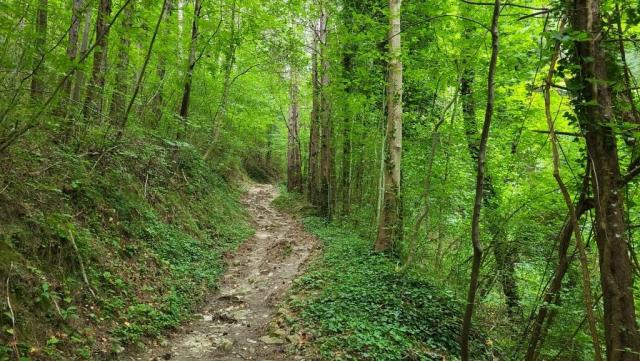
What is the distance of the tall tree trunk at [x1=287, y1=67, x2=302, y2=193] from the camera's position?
807 inches

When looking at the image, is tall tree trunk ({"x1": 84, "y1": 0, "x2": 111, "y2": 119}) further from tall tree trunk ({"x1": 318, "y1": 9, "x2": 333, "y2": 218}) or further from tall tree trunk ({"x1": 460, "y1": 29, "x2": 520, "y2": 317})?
tall tree trunk ({"x1": 318, "y1": 9, "x2": 333, "y2": 218})

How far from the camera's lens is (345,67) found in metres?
13.0

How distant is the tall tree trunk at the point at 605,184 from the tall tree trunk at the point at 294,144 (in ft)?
56.7

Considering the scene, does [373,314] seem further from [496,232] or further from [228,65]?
[228,65]

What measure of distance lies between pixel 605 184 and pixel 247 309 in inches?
212

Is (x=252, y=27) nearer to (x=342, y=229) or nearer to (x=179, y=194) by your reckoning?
(x=179, y=194)

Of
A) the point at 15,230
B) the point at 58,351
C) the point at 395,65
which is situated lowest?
the point at 58,351

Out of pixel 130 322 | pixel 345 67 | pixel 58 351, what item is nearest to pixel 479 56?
pixel 345 67

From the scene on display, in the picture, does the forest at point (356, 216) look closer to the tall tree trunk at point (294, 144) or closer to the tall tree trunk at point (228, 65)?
the tall tree trunk at point (228, 65)

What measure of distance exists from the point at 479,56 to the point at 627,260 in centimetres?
626

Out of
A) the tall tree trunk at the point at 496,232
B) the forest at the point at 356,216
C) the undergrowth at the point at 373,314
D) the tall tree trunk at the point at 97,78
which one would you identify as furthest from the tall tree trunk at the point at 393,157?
the tall tree trunk at the point at 97,78

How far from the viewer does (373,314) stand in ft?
19.0

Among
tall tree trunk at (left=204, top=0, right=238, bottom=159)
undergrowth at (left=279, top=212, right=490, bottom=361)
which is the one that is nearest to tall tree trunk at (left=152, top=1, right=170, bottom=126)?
tall tree trunk at (left=204, top=0, right=238, bottom=159)

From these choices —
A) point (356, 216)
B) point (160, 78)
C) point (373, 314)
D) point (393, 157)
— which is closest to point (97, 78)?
point (160, 78)
